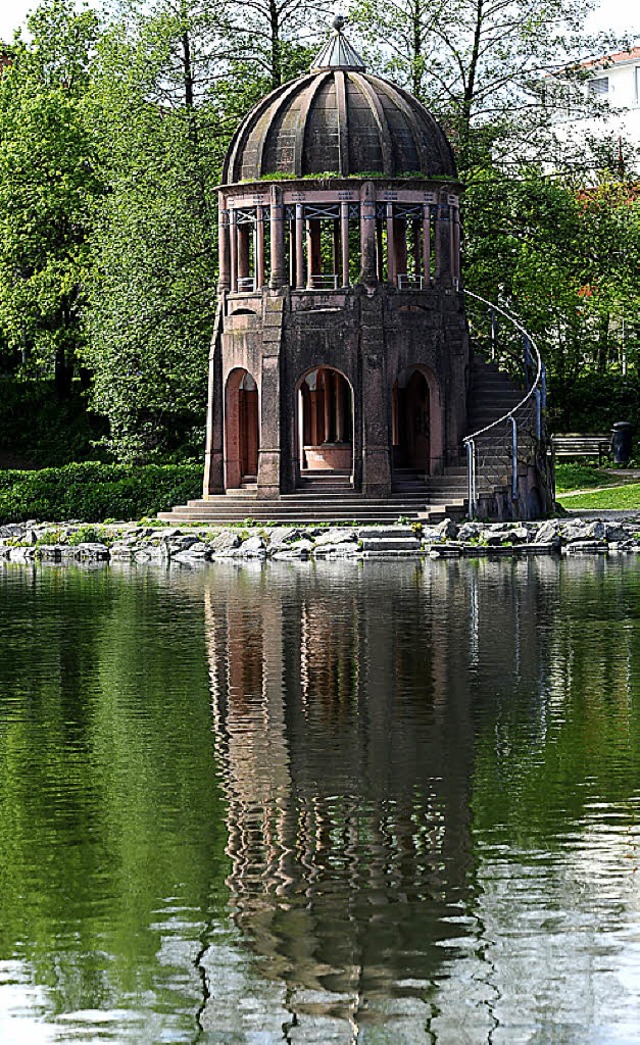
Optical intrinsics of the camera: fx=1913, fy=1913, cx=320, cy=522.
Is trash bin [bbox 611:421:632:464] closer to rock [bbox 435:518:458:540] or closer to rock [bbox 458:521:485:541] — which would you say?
rock [bbox 458:521:485:541]

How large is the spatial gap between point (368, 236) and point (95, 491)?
1067 cm

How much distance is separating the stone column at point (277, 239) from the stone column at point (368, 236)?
1.96m

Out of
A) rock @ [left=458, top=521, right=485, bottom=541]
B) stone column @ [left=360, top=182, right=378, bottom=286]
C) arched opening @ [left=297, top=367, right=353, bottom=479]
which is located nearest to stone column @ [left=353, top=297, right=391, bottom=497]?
stone column @ [left=360, top=182, right=378, bottom=286]

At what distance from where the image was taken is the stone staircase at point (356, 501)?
148 ft

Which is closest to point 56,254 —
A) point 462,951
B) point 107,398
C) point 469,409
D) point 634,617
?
point 107,398

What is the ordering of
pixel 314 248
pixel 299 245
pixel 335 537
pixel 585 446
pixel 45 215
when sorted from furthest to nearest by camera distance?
pixel 45 215, pixel 585 446, pixel 314 248, pixel 299 245, pixel 335 537

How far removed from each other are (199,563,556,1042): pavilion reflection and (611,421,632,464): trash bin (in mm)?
29783

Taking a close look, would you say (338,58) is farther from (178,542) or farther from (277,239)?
(178,542)

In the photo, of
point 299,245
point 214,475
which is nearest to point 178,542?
point 214,475

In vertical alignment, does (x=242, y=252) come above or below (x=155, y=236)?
below

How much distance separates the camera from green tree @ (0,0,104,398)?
63.6 meters

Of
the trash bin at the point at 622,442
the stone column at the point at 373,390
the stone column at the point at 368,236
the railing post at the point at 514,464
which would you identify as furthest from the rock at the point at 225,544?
the trash bin at the point at 622,442

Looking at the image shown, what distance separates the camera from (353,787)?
15859mm

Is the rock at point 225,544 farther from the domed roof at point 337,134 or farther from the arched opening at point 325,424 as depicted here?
the domed roof at point 337,134
